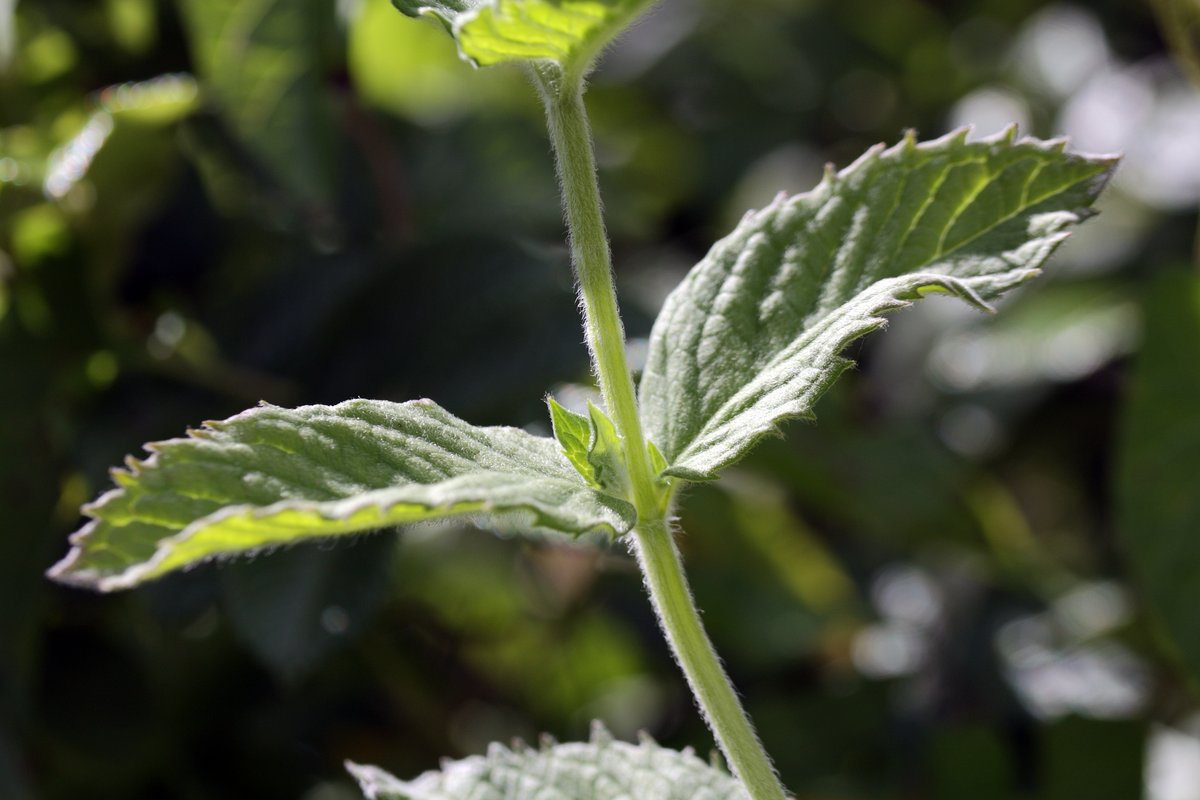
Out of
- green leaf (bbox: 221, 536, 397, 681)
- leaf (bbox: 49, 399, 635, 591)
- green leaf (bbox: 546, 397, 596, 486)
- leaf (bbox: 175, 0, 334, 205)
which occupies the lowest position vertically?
leaf (bbox: 49, 399, 635, 591)

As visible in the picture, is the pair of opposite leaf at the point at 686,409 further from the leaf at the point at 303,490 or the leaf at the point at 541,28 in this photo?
the leaf at the point at 541,28

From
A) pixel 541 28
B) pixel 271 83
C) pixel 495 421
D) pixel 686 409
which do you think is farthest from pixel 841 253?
pixel 271 83

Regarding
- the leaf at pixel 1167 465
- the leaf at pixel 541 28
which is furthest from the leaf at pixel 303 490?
the leaf at pixel 1167 465

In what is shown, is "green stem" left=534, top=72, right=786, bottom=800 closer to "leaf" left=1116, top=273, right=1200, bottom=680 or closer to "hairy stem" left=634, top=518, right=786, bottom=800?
"hairy stem" left=634, top=518, right=786, bottom=800

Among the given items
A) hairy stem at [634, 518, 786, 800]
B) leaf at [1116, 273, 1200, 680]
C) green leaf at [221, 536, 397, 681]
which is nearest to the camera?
hairy stem at [634, 518, 786, 800]

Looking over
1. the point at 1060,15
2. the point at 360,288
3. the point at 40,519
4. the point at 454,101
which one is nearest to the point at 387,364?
the point at 360,288

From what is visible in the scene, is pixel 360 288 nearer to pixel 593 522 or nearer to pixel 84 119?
pixel 84 119

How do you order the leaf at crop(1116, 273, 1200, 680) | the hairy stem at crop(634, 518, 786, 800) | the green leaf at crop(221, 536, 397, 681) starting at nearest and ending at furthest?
the hairy stem at crop(634, 518, 786, 800) < the green leaf at crop(221, 536, 397, 681) < the leaf at crop(1116, 273, 1200, 680)

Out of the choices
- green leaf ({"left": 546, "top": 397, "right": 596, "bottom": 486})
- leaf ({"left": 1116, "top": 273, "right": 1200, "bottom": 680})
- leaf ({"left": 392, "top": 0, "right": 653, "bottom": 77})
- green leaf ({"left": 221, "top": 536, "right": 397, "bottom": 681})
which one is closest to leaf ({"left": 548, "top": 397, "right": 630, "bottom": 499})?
green leaf ({"left": 546, "top": 397, "right": 596, "bottom": 486})
